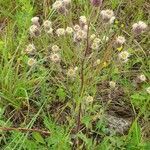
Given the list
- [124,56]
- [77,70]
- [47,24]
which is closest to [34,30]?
[47,24]

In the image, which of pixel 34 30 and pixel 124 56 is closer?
pixel 124 56

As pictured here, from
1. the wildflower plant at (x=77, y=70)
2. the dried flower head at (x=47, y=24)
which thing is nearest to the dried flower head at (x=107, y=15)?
the wildflower plant at (x=77, y=70)

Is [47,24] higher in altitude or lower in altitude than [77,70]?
higher

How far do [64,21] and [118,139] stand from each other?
0.77 metres

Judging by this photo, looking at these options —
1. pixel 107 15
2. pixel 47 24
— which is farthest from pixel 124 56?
pixel 47 24

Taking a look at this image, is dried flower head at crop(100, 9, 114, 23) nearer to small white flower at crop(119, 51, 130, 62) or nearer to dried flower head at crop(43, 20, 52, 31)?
small white flower at crop(119, 51, 130, 62)

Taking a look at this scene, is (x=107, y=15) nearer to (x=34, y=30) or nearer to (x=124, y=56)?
(x=124, y=56)

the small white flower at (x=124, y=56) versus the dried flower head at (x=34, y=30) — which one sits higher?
the dried flower head at (x=34, y=30)

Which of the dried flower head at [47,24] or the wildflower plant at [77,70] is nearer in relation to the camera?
the wildflower plant at [77,70]

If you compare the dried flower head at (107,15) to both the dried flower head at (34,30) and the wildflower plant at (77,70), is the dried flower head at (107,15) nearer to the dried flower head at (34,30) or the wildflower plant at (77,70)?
the wildflower plant at (77,70)

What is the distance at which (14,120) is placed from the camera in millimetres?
2006

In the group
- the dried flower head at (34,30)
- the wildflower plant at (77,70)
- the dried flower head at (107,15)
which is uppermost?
the dried flower head at (107,15)

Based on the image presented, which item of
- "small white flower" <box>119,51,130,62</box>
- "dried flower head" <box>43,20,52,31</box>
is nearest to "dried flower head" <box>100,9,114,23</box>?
"small white flower" <box>119,51,130,62</box>

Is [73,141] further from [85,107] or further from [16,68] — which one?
[16,68]
